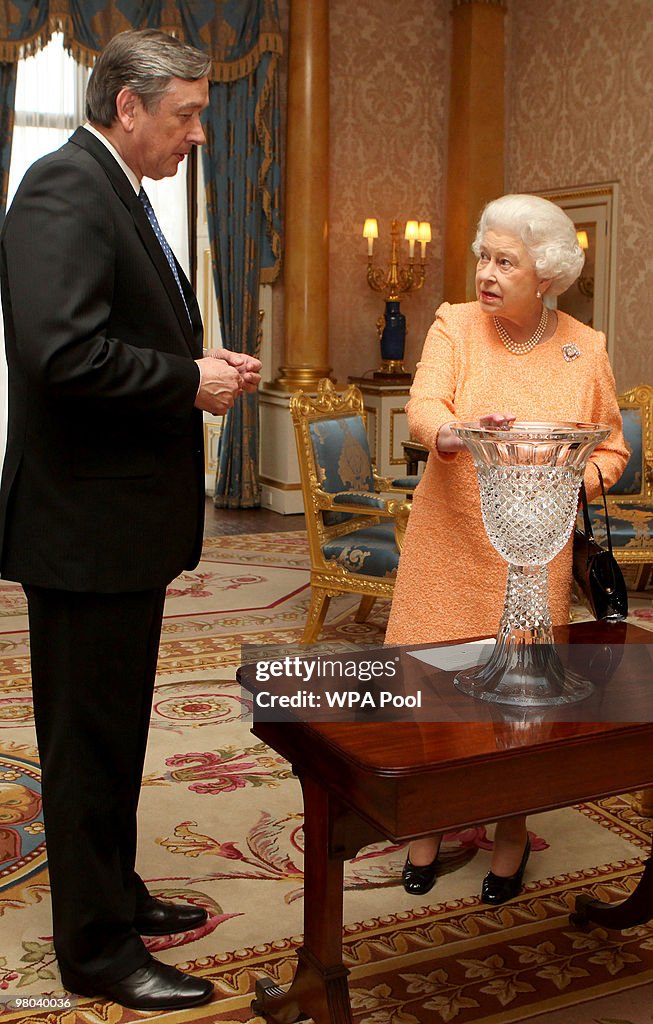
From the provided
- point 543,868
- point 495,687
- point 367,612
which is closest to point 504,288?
point 495,687

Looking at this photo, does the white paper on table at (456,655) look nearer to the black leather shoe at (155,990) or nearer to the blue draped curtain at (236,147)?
the black leather shoe at (155,990)

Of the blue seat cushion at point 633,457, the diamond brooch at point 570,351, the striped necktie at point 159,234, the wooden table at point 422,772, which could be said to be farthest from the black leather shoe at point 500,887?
the blue seat cushion at point 633,457

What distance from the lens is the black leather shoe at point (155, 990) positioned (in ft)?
7.70

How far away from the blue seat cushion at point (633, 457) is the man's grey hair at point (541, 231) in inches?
148

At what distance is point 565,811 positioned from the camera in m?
3.47

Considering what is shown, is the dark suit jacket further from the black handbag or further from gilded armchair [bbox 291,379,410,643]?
gilded armchair [bbox 291,379,410,643]

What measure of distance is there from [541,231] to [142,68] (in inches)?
38.9

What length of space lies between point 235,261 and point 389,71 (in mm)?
2186

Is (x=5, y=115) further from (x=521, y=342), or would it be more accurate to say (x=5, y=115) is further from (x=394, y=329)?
(x=521, y=342)

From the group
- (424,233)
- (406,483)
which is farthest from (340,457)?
(424,233)

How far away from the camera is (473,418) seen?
2680 millimetres

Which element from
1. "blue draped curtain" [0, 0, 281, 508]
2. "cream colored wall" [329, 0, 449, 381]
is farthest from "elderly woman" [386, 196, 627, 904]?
"cream colored wall" [329, 0, 449, 381]

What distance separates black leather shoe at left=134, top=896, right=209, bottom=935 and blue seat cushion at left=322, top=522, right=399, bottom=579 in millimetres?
2441

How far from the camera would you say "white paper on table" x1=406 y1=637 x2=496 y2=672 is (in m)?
2.21
